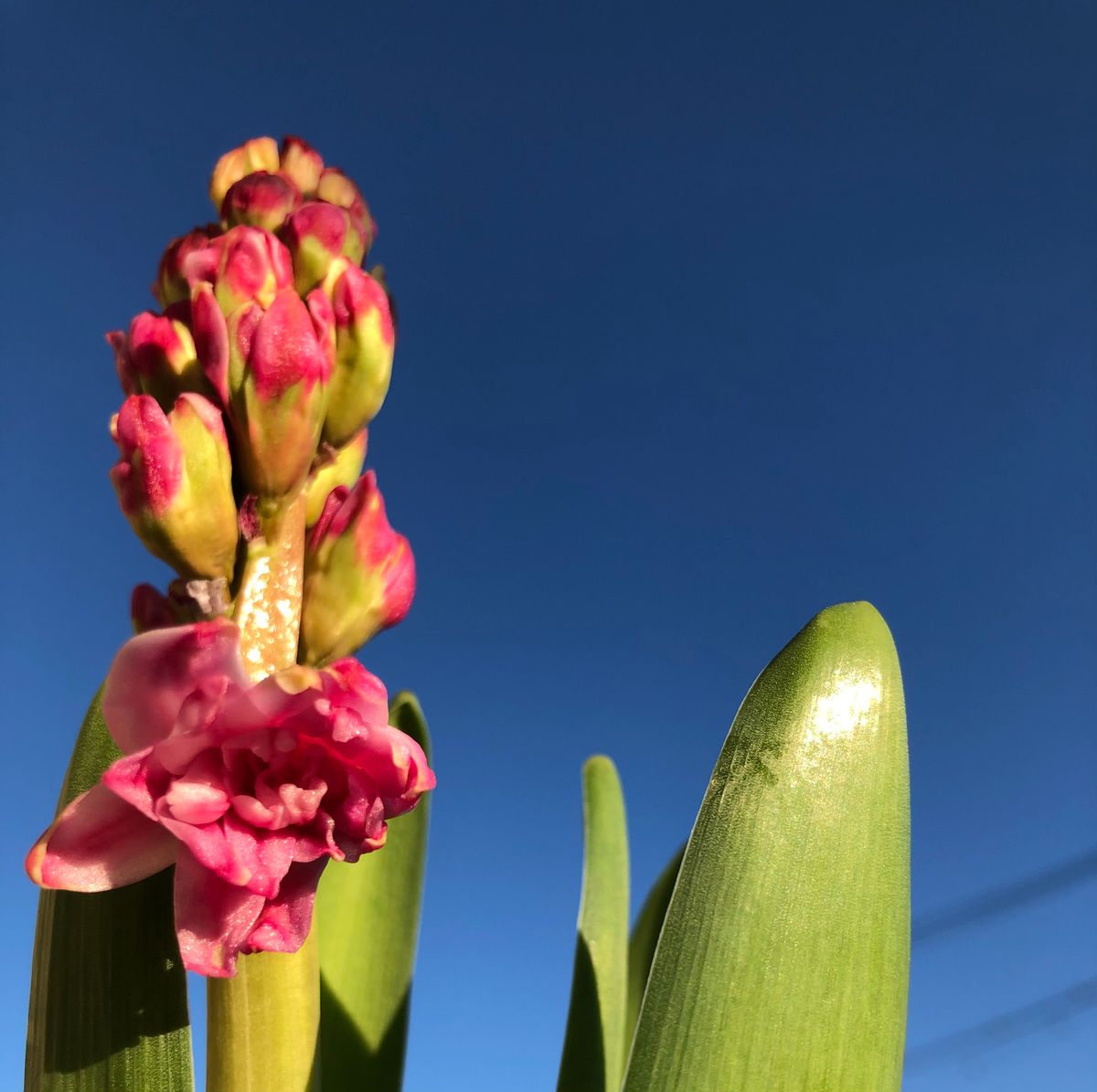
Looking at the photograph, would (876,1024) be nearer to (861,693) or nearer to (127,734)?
(861,693)

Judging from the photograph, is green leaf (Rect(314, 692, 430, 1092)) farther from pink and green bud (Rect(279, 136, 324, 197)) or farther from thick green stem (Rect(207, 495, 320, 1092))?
pink and green bud (Rect(279, 136, 324, 197))

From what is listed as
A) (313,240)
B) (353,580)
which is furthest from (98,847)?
(313,240)

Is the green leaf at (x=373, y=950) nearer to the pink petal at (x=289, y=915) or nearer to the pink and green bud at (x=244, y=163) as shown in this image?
the pink petal at (x=289, y=915)

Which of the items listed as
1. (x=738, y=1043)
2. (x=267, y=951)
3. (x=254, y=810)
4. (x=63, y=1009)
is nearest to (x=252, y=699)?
(x=254, y=810)

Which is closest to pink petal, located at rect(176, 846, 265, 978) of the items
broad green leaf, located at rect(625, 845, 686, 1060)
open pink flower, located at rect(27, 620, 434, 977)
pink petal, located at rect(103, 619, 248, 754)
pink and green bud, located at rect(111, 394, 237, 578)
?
open pink flower, located at rect(27, 620, 434, 977)

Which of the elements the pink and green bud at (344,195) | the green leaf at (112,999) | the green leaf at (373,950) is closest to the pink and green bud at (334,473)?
the pink and green bud at (344,195)

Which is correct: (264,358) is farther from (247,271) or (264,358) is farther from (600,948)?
(600,948)
